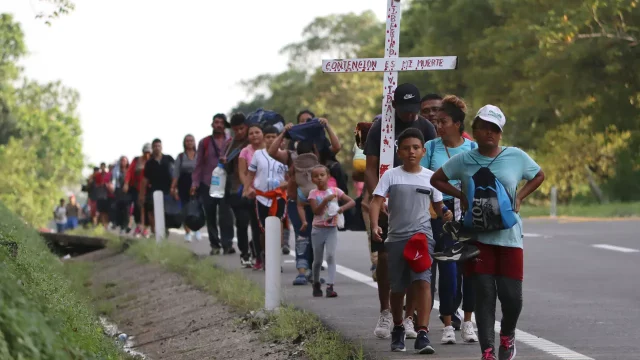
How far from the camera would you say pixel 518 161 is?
8586mm

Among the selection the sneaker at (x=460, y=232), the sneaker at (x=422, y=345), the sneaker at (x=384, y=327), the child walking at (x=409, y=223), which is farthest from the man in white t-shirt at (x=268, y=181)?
the sneaker at (x=460, y=232)

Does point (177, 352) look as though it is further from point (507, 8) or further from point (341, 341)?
point (507, 8)

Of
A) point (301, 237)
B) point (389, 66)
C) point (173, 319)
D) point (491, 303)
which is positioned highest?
point (389, 66)

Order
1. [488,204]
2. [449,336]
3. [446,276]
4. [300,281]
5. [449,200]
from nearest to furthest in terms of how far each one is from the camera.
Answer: [488,204]
[449,336]
[446,276]
[449,200]
[300,281]

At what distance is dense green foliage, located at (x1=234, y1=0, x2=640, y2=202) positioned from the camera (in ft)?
123

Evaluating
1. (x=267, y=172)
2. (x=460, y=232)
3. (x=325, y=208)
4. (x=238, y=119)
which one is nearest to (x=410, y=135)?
(x=460, y=232)

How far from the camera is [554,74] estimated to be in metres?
40.8

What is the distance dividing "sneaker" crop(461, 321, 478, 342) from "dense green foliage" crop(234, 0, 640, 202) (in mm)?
26822

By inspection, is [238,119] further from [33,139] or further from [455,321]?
[33,139]

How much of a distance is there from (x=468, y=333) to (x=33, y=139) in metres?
100

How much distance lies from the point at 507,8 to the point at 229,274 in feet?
105

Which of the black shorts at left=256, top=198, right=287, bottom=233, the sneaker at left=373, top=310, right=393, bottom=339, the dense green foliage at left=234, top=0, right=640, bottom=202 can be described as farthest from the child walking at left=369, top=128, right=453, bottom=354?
the dense green foliage at left=234, top=0, right=640, bottom=202

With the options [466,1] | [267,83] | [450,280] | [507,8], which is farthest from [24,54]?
[450,280]

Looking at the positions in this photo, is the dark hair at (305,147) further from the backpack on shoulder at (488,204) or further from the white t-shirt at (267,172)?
the backpack on shoulder at (488,204)
